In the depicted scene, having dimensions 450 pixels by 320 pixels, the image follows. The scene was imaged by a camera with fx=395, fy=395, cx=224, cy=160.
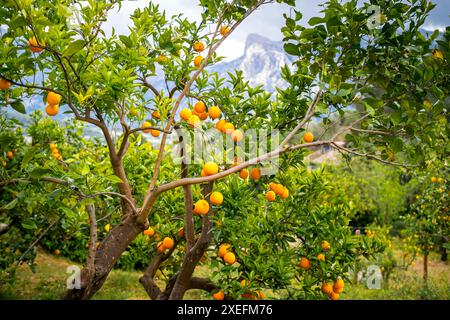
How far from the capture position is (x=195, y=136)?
247cm

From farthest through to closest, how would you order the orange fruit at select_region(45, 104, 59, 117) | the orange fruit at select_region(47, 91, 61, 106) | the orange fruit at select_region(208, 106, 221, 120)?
1. the orange fruit at select_region(208, 106, 221, 120)
2. the orange fruit at select_region(45, 104, 59, 117)
3. the orange fruit at select_region(47, 91, 61, 106)

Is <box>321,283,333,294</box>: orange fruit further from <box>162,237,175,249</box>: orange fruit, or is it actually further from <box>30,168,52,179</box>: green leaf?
<box>30,168,52,179</box>: green leaf

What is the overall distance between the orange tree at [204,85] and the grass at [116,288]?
14.0 feet

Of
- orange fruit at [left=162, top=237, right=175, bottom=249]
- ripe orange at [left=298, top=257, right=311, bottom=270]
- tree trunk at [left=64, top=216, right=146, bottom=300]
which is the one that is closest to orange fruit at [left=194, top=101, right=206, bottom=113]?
tree trunk at [left=64, top=216, right=146, bottom=300]

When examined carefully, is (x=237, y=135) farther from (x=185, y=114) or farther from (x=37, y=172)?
(x=37, y=172)

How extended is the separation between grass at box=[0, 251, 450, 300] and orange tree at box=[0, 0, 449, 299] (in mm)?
4273

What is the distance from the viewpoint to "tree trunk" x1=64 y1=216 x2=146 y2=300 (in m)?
2.26

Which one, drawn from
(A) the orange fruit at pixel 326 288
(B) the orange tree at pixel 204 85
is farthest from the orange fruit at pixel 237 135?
(A) the orange fruit at pixel 326 288

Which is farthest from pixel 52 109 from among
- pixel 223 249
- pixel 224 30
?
pixel 223 249

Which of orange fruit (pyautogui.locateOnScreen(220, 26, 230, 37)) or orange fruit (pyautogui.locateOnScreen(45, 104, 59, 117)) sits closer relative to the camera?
orange fruit (pyautogui.locateOnScreen(45, 104, 59, 117))

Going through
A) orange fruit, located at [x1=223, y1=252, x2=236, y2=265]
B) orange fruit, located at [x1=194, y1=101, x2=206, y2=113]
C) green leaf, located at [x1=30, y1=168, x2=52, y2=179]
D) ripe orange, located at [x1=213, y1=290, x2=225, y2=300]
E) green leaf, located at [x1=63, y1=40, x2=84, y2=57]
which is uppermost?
green leaf, located at [x1=63, y1=40, x2=84, y2=57]

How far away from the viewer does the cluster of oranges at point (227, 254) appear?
2635 millimetres

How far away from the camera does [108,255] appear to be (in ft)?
7.55

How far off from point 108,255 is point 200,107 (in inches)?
40.6
